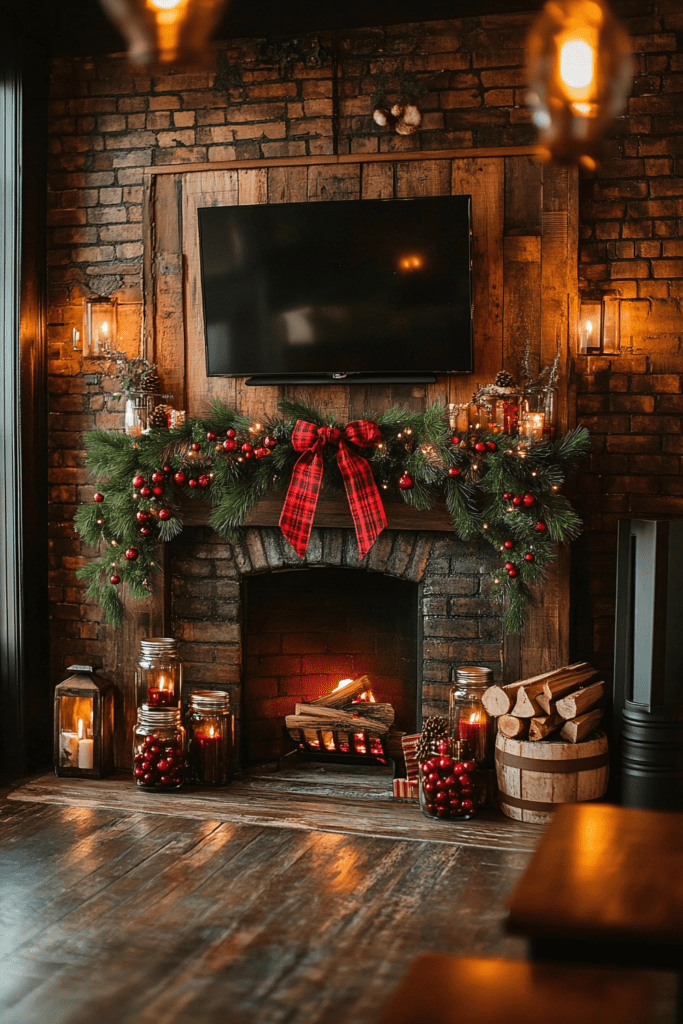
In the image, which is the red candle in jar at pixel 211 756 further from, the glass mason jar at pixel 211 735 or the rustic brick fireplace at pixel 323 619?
the rustic brick fireplace at pixel 323 619

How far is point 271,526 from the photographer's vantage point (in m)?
3.98

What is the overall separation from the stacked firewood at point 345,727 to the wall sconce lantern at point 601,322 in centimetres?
166

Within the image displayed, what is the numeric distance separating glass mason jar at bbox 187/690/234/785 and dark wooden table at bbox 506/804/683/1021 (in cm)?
222

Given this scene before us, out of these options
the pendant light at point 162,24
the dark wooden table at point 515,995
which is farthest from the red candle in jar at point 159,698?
the pendant light at point 162,24

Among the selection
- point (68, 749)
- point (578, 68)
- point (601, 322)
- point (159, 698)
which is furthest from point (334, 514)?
point (578, 68)

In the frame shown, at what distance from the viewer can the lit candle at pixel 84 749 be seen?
4.07m

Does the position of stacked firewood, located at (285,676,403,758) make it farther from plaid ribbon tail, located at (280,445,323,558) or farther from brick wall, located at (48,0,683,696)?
brick wall, located at (48,0,683,696)

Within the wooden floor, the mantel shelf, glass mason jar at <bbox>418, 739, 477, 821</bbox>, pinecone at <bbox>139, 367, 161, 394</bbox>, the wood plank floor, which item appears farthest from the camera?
pinecone at <bbox>139, 367, 161, 394</bbox>

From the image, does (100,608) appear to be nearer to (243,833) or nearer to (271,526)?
(271,526)

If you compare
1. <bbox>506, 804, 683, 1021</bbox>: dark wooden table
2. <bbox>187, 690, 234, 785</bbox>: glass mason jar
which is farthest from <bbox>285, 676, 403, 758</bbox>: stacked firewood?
<bbox>506, 804, 683, 1021</bbox>: dark wooden table

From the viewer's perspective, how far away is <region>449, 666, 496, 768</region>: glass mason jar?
374 centimetres

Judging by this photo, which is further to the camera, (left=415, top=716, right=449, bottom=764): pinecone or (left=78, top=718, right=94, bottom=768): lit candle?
(left=78, top=718, right=94, bottom=768): lit candle

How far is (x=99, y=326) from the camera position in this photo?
13.4ft

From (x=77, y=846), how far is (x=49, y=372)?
6.66ft
